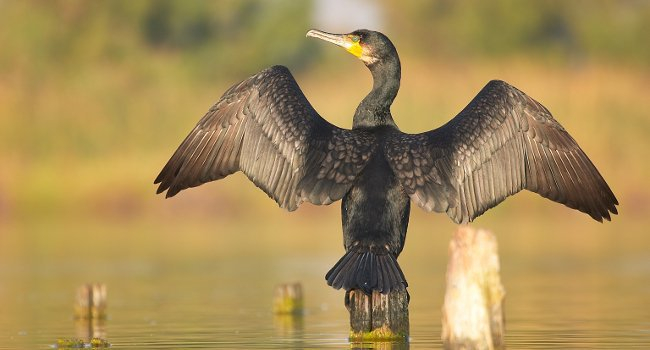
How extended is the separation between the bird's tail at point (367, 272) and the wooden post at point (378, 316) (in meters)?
0.23

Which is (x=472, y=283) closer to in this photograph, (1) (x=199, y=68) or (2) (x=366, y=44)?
(2) (x=366, y=44)

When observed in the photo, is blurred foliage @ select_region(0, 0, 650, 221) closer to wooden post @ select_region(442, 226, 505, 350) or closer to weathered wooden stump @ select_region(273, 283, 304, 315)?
weathered wooden stump @ select_region(273, 283, 304, 315)

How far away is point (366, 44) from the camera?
11.6 metres

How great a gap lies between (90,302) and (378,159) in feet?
13.6

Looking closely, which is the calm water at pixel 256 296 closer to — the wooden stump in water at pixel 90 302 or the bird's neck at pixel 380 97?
the wooden stump in water at pixel 90 302

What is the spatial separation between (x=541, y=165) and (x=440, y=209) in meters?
1.24

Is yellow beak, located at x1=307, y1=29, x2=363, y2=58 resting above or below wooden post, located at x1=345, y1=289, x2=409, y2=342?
above

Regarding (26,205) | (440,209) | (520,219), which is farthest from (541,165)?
(26,205)

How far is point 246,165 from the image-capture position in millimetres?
11469

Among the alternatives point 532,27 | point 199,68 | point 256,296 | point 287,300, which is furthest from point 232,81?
point 287,300

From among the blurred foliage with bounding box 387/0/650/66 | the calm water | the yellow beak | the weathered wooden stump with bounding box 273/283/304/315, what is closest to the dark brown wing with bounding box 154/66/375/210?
the yellow beak

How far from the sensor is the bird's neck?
446 inches

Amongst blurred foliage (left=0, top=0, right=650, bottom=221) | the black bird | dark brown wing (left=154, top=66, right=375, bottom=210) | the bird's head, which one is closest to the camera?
the black bird

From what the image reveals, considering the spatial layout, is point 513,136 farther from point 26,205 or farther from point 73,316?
point 26,205
